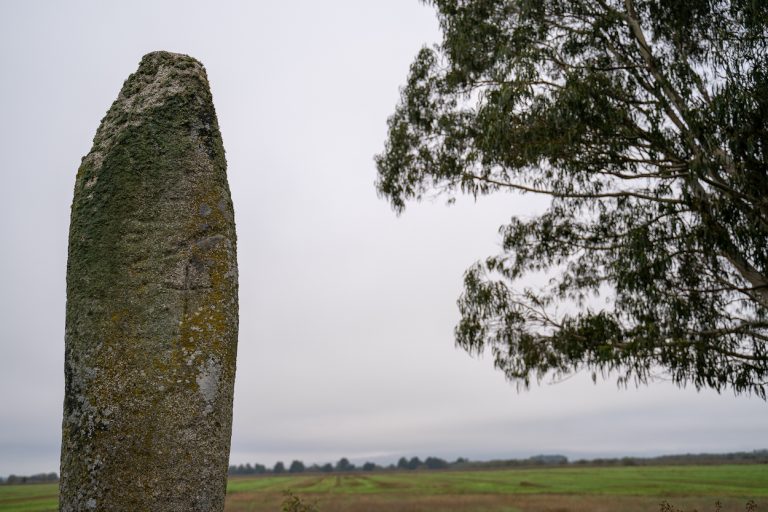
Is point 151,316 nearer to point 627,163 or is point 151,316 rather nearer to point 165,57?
point 165,57

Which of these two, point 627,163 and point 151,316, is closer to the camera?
point 151,316

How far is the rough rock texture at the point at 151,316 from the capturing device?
3.50m

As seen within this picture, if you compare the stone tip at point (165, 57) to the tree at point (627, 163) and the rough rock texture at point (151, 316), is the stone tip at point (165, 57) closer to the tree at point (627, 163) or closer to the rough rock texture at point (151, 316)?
the rough rock texture at point (151, 316)

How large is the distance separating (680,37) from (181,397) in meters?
12.2

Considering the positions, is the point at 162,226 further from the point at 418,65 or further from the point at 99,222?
the point at 418,65

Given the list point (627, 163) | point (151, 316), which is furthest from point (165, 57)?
point (627, 163)

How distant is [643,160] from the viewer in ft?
38.1

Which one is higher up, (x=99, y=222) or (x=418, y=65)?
(x=418, y=65)

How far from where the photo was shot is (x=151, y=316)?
12.0ft

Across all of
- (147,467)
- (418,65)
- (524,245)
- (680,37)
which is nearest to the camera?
(147,467)

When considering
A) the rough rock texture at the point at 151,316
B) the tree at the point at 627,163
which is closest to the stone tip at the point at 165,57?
the rough rock texture at the point at 151,316

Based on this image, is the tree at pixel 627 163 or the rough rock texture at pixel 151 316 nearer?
the rough rock texture at pixel 151 316

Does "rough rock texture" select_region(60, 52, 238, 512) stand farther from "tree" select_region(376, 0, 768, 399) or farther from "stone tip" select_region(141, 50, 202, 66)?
"tree" select_region(376, 0, 768, 399)

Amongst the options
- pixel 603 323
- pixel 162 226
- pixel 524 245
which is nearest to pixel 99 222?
pixel 162 226
